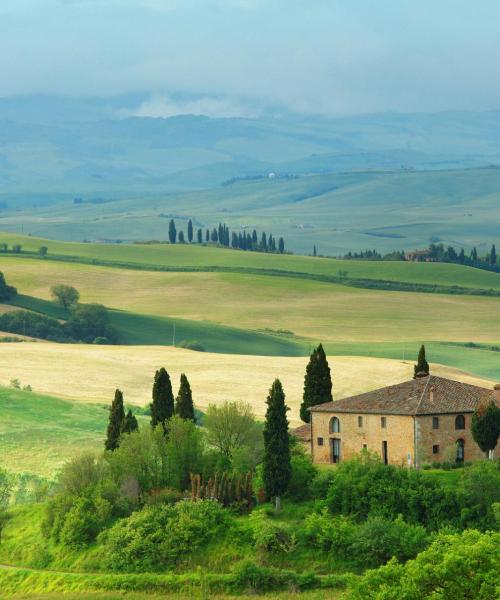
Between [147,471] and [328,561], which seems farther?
[147,471]

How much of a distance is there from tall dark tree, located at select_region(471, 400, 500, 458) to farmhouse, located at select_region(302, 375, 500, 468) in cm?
150

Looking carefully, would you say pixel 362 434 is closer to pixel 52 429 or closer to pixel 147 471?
pixel 147 471

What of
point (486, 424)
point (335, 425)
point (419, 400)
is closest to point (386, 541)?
point (486, 424)

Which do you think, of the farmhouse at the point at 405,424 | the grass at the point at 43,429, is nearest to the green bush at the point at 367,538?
the farmhouse at the point at 405,424

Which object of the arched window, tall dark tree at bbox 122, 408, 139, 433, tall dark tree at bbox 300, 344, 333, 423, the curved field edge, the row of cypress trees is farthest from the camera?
tall dark tree at bbox 300, 344, 333, 423

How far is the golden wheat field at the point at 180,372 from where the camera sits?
141375mm

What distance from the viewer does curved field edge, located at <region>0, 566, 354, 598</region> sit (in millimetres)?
84812

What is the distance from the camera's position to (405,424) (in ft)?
310

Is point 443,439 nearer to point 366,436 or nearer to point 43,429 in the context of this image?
point 366,436

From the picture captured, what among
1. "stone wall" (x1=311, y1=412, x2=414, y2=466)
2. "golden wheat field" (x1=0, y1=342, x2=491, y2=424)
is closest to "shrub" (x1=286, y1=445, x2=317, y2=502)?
"stone wall" (x1=311, y1=412, x2=414, y2=466)

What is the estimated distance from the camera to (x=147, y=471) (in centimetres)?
9712

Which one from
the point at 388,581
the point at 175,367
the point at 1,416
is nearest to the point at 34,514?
the point at 1,416

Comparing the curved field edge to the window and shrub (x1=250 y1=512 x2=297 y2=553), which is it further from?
the window

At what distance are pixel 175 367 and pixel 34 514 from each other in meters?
57.1
